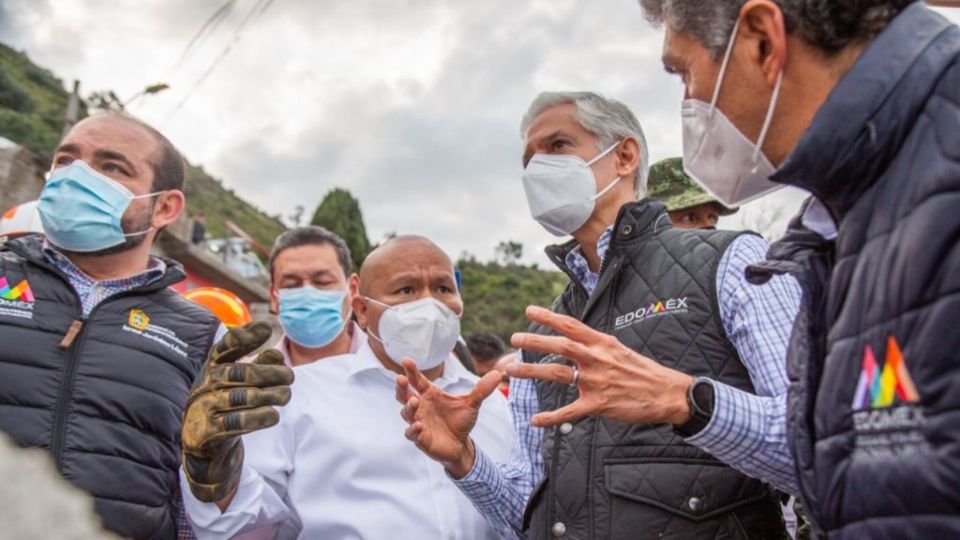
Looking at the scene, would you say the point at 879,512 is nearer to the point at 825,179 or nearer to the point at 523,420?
the point at 825,179

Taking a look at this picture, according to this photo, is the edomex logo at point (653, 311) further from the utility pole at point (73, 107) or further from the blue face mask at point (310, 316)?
the utility pole at point (73, 107)

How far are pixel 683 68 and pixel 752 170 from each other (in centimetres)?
29

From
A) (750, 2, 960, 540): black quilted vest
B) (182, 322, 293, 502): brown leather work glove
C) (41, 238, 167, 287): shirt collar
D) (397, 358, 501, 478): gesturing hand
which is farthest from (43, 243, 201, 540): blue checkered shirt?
(750, 2, 960, 540): black quilted vest

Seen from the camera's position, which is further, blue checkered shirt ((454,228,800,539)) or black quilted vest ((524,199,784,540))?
black quilted vest ((524,199,784,540))

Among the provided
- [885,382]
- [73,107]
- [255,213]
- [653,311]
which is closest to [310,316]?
[653,311]

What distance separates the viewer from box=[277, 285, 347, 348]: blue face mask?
4770 mm

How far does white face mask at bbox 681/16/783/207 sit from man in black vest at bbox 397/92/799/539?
1.19 ft

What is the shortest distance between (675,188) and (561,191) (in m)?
1.55

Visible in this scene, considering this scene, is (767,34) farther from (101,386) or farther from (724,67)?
(101,386)

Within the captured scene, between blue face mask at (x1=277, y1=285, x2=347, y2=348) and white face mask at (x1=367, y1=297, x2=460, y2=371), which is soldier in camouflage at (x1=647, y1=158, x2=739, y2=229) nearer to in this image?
white face mask at (x1=367, y1=297, x2=460, y2=371)

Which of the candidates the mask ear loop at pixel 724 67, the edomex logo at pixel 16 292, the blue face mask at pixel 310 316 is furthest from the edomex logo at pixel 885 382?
the blue face mask at pixel 310 316

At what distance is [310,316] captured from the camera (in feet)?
15.7

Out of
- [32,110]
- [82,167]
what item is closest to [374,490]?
[82,167]

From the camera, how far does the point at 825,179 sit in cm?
136
